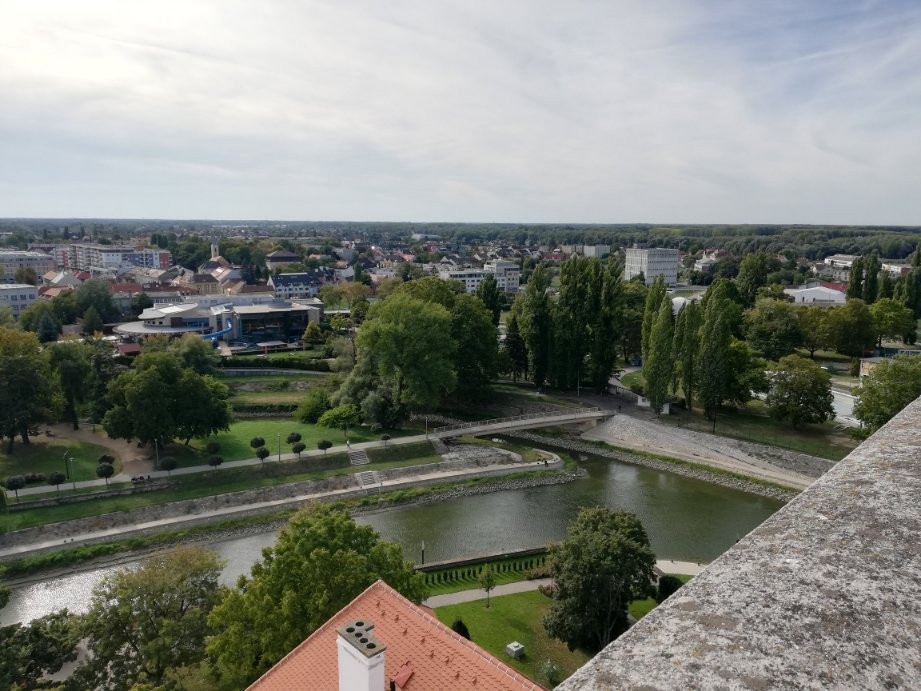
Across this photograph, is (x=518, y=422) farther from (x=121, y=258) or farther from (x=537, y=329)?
(x=121, y=258)

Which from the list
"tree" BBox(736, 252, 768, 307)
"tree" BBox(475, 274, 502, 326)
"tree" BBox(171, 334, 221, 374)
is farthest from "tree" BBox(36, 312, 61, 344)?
"tree" BBox(736, 252, 768, 307)

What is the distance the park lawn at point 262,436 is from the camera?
27.2 metres

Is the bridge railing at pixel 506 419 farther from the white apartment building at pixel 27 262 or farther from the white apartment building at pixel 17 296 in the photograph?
the white apartment building at pixel 27 262

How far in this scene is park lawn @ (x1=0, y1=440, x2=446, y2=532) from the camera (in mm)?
21469

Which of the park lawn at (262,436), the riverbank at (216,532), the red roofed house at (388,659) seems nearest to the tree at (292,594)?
the red roofed house at (388,659)

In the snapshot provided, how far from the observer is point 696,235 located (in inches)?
7746

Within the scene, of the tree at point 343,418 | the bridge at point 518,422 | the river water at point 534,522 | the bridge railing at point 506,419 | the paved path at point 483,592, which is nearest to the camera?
the paved path at point 483,592

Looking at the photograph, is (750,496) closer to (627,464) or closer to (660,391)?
(627,464)

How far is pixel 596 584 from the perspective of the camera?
14312 millimetres

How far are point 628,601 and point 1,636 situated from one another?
13.3 m

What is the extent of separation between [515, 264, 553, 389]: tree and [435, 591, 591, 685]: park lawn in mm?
20884

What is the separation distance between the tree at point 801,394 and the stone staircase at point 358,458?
19925 millimetres

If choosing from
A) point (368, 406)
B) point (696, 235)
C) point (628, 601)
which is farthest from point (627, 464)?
point (696, 235)

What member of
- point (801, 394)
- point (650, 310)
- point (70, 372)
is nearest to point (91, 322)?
point (70, 372)
